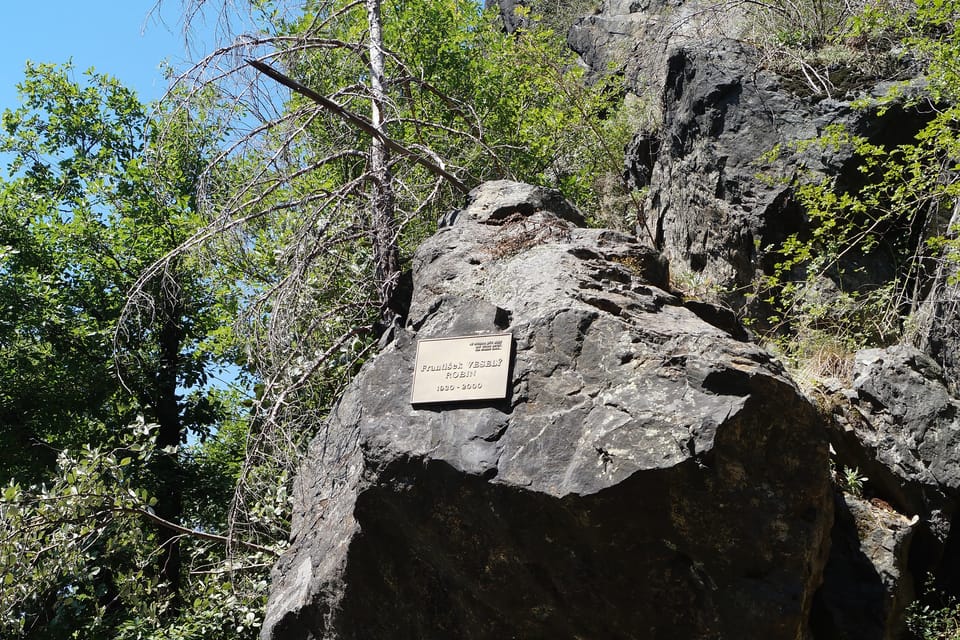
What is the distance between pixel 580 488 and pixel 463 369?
3.22 feet

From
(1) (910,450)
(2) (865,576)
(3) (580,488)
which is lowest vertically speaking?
(2) (865,576)

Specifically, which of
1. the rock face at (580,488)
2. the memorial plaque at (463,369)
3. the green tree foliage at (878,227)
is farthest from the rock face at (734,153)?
the memorial plaque at (463,369)

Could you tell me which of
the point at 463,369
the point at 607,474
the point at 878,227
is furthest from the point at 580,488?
the point at 878,227

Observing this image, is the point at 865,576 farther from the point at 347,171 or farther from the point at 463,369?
the point at 347,171

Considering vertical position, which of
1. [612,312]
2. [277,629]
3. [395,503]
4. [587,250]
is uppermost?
[587,250]

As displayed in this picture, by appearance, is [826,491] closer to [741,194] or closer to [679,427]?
[679,427]

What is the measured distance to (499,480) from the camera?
4.20m

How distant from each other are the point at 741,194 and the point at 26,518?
6956mm

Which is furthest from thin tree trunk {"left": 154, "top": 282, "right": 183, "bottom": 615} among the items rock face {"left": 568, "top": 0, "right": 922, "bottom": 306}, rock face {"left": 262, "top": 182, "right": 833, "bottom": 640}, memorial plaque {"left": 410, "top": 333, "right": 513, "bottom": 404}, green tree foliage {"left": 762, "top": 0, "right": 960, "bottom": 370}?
green tree foliage {"left": 762, "top": 0, "right": 960, "bottom": 370}

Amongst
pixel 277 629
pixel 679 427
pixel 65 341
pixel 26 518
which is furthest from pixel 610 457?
pixel 65 341

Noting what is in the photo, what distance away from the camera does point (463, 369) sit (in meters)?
4.62

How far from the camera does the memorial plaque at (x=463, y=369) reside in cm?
451

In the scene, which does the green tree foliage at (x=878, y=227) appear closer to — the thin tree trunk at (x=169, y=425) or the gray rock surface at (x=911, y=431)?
the gray rock surface at (x=911, y=431)

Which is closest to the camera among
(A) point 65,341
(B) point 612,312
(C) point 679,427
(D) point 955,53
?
(C) point 679,427
